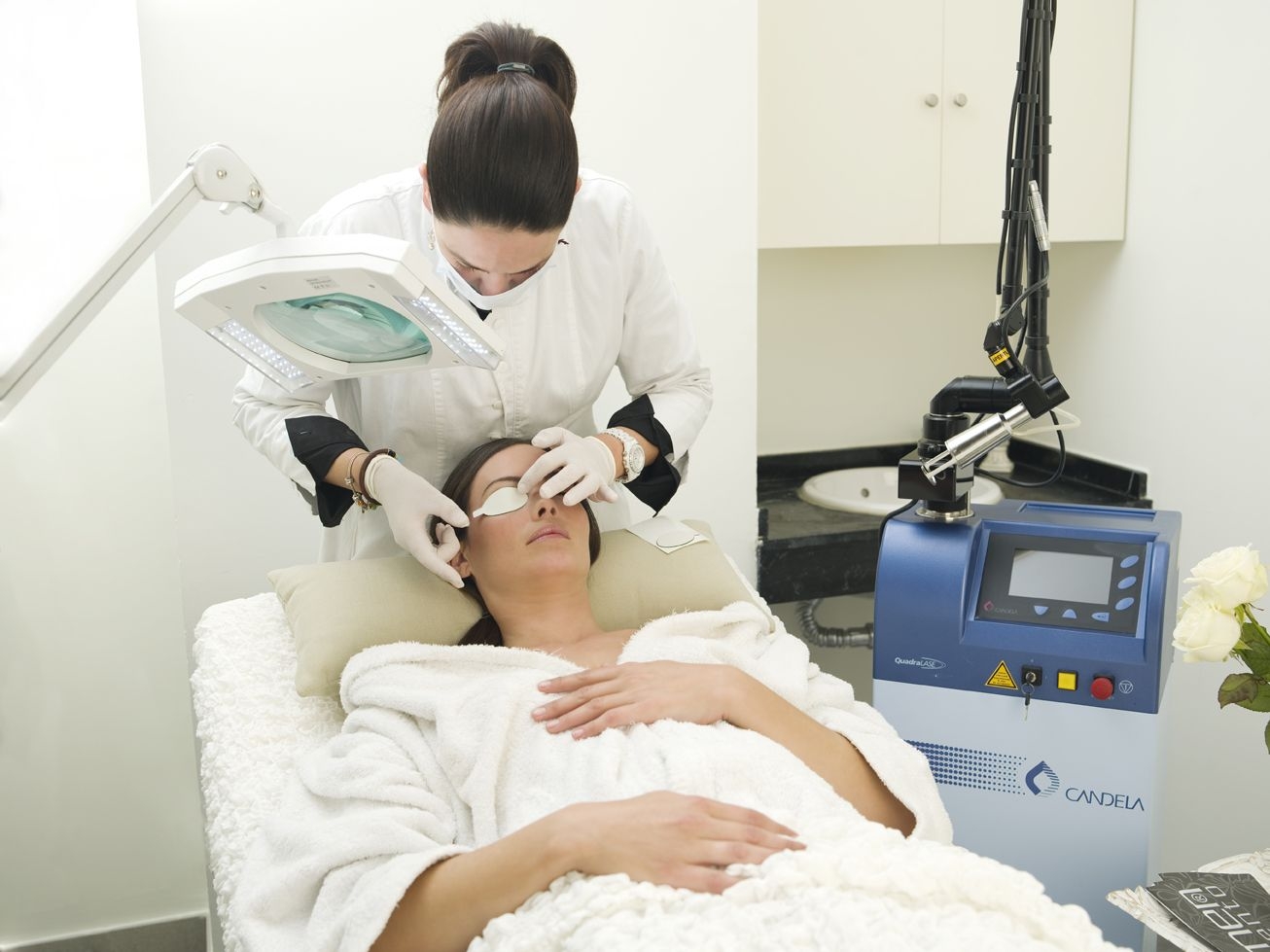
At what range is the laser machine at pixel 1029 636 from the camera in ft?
5.39

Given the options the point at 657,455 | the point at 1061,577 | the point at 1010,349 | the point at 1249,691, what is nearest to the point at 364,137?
the point at 657,455

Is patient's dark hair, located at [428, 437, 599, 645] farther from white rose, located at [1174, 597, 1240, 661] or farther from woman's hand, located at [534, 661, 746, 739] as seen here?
white rose, located at [1174, 597, 1240, 661]

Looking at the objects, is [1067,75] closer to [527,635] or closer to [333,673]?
[527,635]

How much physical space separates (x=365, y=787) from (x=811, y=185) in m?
1.82

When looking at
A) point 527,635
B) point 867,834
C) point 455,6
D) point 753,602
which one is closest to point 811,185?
point 455,6

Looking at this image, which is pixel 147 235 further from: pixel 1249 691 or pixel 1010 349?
pixel 1249 691

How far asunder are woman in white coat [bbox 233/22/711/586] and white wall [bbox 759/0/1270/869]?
1.20 meters

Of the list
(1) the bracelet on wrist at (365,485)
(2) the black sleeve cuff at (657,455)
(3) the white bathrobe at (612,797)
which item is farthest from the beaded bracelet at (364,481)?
(2) the black sleeve cuff at (657,455)

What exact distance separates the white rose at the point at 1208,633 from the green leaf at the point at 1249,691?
Answer: 0.06 meters

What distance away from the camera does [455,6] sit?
2076 millimetres

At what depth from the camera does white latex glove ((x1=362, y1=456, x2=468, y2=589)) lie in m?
1.59

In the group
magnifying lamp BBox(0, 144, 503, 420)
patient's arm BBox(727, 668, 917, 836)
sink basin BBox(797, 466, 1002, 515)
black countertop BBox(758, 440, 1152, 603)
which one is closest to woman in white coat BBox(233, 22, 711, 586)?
magnifying lamp BBox(0, 144, 503, 420)

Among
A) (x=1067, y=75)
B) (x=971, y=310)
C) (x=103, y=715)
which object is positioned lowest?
(x=103, y=715)

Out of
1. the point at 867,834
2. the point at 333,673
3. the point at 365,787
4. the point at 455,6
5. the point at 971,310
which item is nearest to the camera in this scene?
the point at 867,834
